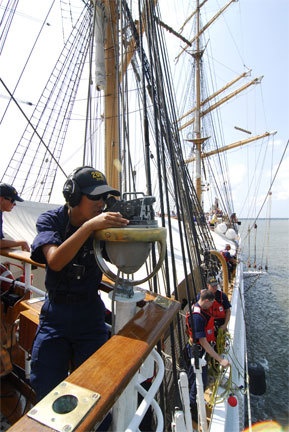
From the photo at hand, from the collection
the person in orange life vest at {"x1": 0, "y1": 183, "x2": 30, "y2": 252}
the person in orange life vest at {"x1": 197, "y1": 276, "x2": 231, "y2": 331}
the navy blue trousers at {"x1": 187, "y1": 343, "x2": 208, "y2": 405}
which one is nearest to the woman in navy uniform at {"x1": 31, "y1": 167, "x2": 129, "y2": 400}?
the person in orange life vest at {"x1": 0, "y1": 183, "x2": 30, "y2": 252}

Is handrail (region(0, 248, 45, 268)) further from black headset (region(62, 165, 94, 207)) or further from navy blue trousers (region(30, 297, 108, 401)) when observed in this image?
black headset (region(62, 165, 94, 207))

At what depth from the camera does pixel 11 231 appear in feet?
14.6

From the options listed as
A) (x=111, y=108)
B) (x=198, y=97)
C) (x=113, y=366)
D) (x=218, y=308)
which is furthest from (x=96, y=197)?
(x=198, y=97)

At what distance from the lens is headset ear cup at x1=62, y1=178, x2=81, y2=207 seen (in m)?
1.22

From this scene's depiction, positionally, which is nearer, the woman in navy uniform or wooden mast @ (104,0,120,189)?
the woman in navy uniform

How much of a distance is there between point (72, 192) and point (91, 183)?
0.33 ft

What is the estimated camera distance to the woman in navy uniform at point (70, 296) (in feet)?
4.01

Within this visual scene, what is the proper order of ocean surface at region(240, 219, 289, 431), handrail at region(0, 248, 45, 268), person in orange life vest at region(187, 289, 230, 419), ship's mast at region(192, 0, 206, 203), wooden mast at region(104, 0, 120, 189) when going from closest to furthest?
handrail at region(0, 248, 45, 268) → person in orange life vest at region(187, 289, 230, 419) → wooden mast at region(104, 0, 120, 189) → ocean surface at region(240, 219, 289, 431) → ship's mast at region(192, 0, 206, 203)

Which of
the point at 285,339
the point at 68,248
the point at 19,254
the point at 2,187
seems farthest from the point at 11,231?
the point at 285,339

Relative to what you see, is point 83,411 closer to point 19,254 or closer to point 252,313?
point 19,254

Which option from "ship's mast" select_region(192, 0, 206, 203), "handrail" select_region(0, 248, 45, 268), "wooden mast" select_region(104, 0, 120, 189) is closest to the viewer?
"handrail" select_region(0, 248, 45, 268)

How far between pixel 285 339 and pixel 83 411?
11078 mm

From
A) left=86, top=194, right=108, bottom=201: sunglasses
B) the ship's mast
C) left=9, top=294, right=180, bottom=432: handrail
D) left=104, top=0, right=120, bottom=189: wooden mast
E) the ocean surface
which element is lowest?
the ocean surface

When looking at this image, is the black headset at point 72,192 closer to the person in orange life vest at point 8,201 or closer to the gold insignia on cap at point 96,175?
the gold insignia on cap at point 96,175
